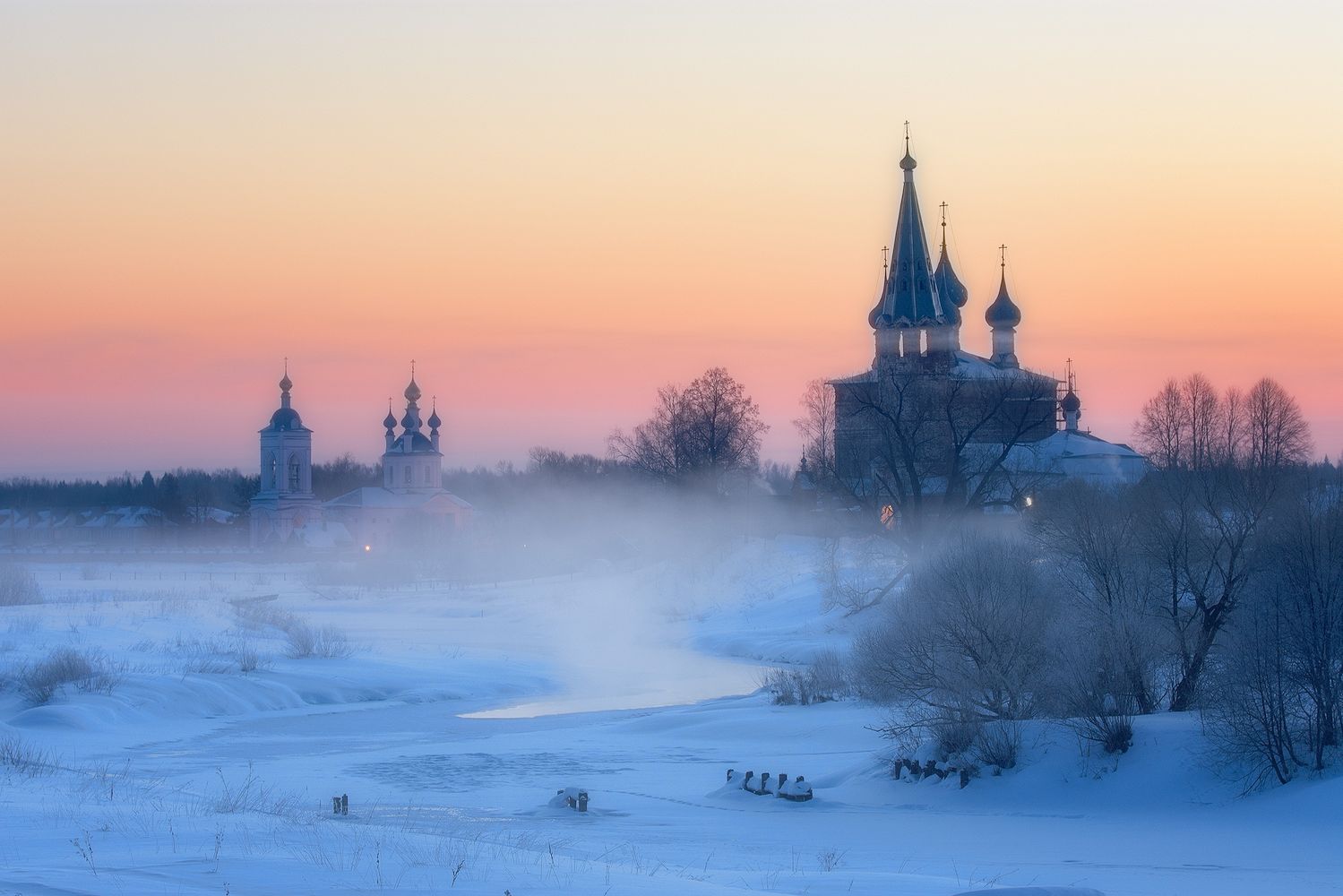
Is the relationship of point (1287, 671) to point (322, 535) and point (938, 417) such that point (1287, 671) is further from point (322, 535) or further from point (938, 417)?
point (322, 535)

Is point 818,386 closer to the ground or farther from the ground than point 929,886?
farther from the ground

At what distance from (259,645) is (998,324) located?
48.3 metres

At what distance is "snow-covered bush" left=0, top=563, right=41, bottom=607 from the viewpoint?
4716 centimetres

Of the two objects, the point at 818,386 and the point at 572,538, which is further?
the point at 572,538

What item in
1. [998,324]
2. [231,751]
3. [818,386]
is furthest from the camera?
[998,324]

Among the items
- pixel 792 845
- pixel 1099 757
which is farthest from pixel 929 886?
pixel 1099 757

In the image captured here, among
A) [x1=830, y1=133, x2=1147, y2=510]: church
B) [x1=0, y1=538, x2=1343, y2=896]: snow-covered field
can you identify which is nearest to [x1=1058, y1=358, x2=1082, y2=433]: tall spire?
[x1=830, y1=133, x2=1147, y2=510]: church

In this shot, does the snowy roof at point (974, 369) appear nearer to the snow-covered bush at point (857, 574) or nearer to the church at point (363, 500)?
the snow-covered bush at point (857, 574)

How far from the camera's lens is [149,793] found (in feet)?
53.3

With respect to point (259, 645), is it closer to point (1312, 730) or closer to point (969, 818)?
point (969, 818)

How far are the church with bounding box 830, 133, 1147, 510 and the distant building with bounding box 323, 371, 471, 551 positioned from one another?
4401 centimetres

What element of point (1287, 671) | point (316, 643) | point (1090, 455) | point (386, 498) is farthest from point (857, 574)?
point (386, 498)

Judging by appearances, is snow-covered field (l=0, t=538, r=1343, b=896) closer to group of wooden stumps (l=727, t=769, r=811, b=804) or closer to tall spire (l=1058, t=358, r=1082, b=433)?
group of wooden stumps (l=727, t=769, r=811, b=804)

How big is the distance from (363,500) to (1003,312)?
5092 centimetres
